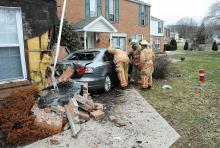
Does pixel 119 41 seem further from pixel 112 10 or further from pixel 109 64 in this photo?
pixel 109 64

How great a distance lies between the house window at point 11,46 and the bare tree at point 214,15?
111 ft

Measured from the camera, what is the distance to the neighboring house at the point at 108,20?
727 inches

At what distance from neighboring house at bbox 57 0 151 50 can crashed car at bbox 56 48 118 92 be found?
8.79 m

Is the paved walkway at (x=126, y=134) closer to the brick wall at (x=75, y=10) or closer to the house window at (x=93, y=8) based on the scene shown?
the brick wall at (x=75, y=10)

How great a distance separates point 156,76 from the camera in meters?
11.5

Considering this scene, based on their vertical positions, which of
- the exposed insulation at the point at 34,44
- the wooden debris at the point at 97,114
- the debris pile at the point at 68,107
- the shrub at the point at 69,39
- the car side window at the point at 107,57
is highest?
the shrub at the point at 69,39

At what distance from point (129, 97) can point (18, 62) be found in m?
3.60

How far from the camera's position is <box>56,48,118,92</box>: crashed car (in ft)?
25.3

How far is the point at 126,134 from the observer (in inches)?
219

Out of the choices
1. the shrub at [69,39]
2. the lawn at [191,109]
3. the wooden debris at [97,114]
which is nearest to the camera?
the lawn at [191,109]

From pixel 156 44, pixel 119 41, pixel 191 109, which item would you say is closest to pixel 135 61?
pixel 191 109

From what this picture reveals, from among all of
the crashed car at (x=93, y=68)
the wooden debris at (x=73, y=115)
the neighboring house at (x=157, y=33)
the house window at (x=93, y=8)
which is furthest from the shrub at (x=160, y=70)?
the neighboring house at (x=157, y=33)

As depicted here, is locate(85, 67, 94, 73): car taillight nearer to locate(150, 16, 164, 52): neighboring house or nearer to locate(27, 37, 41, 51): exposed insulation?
locate(27, 37, 41, 51): exposed insulation

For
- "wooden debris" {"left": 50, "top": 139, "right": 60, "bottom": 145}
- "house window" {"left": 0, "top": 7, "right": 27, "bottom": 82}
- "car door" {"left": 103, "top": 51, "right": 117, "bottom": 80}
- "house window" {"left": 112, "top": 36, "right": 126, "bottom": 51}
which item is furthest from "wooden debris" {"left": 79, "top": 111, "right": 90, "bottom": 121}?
"house window" {"left": 112, "top": 36, "right": 126, "bottom": 51}
